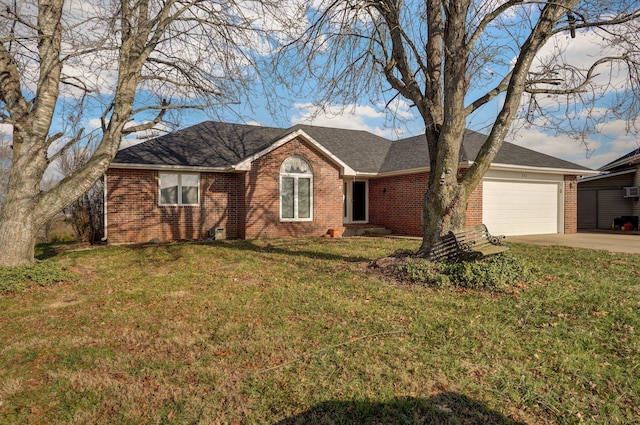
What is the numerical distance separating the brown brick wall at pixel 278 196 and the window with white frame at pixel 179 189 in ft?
6.74

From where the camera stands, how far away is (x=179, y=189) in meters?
14.9

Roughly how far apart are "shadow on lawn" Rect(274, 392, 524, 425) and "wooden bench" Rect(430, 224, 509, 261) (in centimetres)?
426

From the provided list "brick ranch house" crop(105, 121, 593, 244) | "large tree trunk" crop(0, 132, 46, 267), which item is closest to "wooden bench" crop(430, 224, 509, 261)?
"brick ranch house" crop(105, 121, 593, 244)

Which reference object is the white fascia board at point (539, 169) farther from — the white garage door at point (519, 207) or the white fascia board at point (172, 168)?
the white fascia board at point (172, 168)

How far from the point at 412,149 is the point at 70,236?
1771cm

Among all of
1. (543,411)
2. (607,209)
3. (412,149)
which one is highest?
(412,149)

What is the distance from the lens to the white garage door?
50.7ft

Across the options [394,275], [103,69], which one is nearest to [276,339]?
[394,275]

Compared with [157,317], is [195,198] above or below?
above

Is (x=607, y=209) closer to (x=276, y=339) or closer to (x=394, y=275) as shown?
(x=394, y=275)

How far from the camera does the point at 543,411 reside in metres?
3.17

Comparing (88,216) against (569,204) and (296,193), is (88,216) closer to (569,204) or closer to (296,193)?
(296,193)

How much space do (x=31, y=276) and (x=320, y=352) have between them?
622 cm

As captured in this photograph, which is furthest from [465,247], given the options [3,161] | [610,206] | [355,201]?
[3,161]
